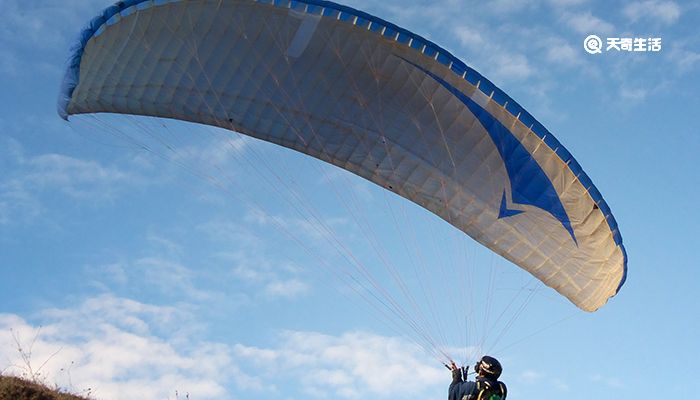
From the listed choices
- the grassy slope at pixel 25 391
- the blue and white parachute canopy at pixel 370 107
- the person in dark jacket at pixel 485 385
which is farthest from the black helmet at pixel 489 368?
the grassy slope at pixel 25 391

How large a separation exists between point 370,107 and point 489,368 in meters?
5.10

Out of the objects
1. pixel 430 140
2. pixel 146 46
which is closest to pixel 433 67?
pixel 430 140

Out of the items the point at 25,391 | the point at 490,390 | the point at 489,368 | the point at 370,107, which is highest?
the point at 370,107

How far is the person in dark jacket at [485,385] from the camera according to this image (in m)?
12.7

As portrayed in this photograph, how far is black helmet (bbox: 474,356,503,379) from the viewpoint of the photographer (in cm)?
1288

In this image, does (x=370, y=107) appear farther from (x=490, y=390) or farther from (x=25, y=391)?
(x=25, y=391)

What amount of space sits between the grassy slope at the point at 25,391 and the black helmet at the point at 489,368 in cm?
588

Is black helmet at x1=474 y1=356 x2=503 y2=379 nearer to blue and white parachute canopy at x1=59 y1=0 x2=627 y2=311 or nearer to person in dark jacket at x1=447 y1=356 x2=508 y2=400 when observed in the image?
person in dark jacket at x1=447 y1=356 x2=508 y2=400

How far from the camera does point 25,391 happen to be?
45.8 feet

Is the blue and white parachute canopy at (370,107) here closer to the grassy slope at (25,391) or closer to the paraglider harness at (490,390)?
the paraglider harness at (490,390)

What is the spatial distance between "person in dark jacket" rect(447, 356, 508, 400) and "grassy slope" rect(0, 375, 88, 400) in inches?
221

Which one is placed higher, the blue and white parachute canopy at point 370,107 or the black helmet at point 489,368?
the blue and white parachute canopy at point 370,107

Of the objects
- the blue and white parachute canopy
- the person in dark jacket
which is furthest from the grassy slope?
the person in dark jacket

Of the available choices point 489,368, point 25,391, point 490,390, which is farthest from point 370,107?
point 25,391
